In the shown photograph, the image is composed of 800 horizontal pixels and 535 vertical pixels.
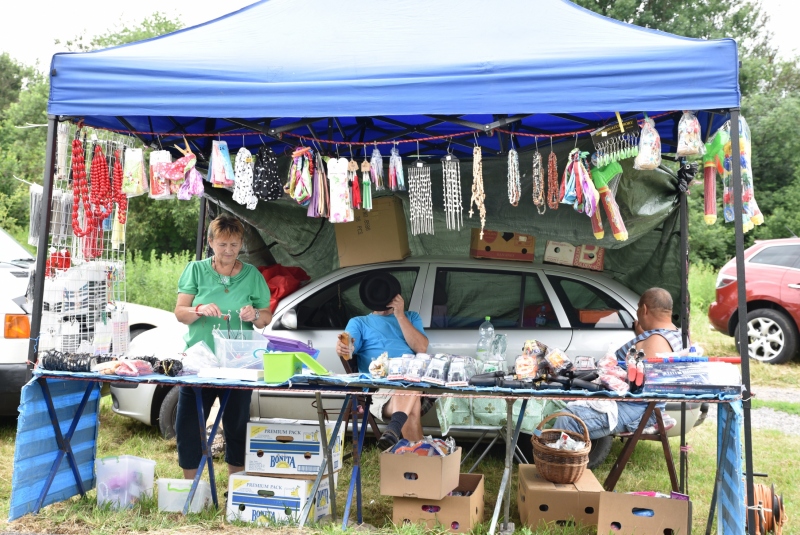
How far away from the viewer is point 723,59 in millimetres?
3531

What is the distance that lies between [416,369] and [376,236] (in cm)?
213

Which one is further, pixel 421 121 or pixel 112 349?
pixel 421 121

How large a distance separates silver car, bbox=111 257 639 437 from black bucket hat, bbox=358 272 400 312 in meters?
0.39

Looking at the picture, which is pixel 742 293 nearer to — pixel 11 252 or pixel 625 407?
pixel 625 407

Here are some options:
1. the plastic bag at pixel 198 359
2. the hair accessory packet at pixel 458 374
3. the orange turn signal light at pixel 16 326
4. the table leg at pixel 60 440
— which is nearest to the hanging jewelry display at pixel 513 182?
the hair accessory packet at pixel 458 374

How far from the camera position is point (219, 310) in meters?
4.43

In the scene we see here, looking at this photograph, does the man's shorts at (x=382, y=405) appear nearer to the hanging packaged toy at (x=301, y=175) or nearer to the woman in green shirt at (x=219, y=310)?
the woman in green shirt at (x=219, y=310)

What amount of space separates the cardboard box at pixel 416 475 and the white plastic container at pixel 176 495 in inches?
41.4

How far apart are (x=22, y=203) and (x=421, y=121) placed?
54.9ft

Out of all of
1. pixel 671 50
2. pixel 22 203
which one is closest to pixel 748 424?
pixel 671 50

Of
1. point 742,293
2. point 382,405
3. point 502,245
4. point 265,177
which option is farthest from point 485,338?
point 742,293

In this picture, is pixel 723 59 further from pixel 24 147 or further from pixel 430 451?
pixel 24 147

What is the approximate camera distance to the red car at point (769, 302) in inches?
365

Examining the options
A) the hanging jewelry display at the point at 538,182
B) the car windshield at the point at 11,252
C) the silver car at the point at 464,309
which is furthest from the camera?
the car windshield at the point at 11,252
